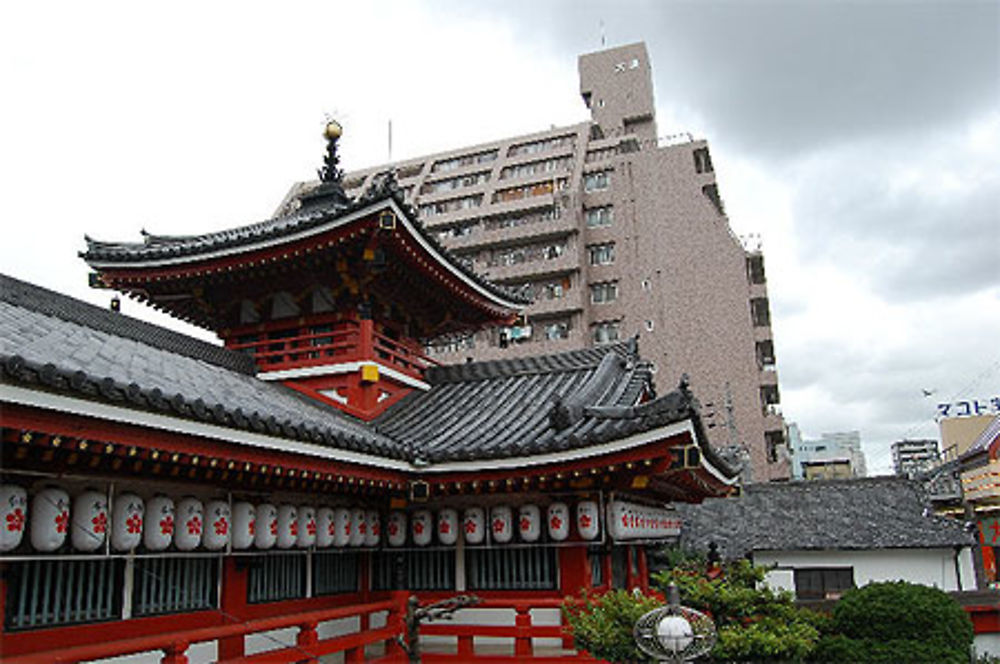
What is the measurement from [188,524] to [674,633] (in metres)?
6.14

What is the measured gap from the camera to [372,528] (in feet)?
44.7

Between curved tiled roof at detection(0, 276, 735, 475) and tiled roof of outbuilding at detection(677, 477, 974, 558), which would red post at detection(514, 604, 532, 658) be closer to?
curved tiled roof at detection(0, 276, 735, 475)

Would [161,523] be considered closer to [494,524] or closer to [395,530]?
[395,530]

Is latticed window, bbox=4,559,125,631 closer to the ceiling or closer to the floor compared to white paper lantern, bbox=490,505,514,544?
closer to the floor

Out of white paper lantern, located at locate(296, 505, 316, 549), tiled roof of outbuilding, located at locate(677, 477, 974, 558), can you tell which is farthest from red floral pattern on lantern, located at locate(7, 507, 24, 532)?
tiled roof of outbuilding, located at locate(677, 477, 974, 558)

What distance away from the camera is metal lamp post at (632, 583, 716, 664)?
8.38 meters

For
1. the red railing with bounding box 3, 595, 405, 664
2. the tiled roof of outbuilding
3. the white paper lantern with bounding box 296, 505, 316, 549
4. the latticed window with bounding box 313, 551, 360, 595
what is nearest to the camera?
the red railing with bounding box 3, 595, 405, 664

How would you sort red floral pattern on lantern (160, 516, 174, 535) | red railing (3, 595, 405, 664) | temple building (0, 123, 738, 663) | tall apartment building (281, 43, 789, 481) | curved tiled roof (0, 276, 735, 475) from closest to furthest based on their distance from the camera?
1. red railing (3, 595, 405, 664)
2. temple building (0, 123, 738, 663)
3. curved tiled roof (0, 276, 735, 475)
4. red floral pattern on lantern (160, 516, 174, 535)
5. tall apartment building (281, 43, 789, 481)

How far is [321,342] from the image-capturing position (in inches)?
624

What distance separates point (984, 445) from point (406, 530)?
3183 cm

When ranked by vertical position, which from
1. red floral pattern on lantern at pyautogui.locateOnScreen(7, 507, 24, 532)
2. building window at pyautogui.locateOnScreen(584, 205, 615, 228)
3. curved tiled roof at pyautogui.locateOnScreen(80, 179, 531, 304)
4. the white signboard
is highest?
building window at pyautogui.locateOnScreen(584, 205, 615, 228)

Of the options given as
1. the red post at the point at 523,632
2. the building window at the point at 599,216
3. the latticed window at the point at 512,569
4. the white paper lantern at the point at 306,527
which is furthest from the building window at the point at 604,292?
the white paper lantern at the point at 306,527

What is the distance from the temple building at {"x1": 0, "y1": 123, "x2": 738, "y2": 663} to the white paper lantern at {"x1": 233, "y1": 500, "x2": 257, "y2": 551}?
0.03 m

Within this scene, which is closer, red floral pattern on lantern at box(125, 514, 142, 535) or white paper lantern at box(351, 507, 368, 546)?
red floral pattern on lantern at box(125, 514, 142, 535)
